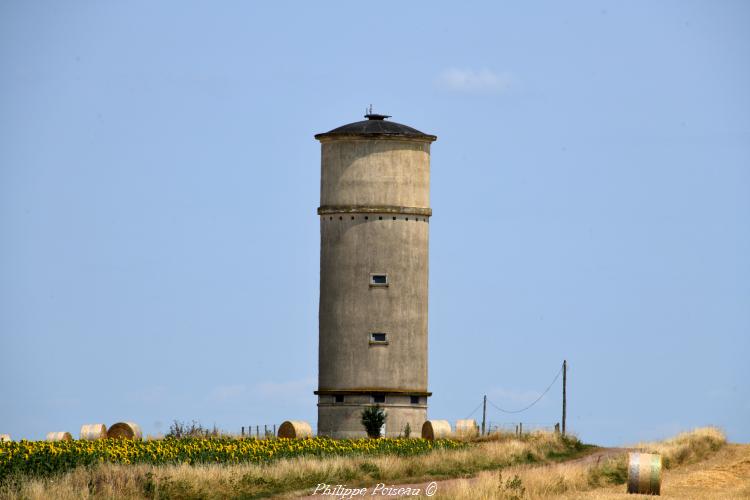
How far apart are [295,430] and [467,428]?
6.87 metres

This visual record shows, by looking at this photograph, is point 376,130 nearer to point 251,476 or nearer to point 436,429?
point 436,429

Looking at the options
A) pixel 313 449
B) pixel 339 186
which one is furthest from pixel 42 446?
pixel 339 186

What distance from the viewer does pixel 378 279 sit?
191 ft

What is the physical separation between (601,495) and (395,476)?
6897 millimetres

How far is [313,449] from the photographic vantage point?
46.5 metres

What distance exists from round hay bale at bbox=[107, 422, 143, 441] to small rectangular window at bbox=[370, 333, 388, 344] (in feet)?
30.3

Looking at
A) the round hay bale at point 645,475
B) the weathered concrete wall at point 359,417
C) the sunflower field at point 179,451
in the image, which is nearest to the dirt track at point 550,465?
the sunflower field at point 179,451

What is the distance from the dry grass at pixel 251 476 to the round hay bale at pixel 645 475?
647cm

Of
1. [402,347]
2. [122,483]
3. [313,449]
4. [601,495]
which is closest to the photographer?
[122,483]

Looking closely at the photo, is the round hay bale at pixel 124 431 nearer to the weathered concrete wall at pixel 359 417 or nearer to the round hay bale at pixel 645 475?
the weathered concrete wall at pixel 359 417

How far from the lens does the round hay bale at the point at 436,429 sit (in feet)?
184

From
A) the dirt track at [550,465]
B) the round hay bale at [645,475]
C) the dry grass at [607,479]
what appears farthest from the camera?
the round hay bale at [645,475]

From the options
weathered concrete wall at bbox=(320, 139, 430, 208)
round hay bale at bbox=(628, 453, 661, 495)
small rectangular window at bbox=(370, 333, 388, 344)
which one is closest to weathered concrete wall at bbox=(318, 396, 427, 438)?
small rectangular window at bbox=(370, 333, 388, 344)

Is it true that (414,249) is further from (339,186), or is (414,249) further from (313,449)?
(313,449)
